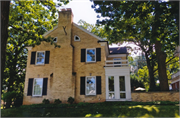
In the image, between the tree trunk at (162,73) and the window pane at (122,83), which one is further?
the window pane at (122,83)

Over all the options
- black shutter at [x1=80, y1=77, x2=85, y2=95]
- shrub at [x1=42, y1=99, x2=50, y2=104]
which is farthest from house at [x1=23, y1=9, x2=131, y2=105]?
shrub at [x1=42, y1=99, x2=50, y2=104]

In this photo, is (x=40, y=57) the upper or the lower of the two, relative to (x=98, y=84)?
upper

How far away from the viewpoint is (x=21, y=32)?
21.8 metres

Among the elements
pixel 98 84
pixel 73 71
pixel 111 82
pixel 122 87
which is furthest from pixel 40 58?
pixel 122 87

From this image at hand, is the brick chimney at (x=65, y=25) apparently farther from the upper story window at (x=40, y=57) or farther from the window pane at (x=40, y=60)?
the window pane at (x=40, y=60)

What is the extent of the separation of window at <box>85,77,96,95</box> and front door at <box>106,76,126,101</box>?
143 centimetres

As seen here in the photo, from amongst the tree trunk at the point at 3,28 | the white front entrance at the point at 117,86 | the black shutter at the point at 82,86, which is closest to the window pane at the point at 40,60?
the black shutter at the point at 82,86

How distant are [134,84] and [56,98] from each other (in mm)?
15527

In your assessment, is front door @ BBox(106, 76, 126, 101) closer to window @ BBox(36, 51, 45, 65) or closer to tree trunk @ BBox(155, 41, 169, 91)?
tree trunk @ BBox(155, 41, 169, 91)

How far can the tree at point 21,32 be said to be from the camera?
17.8 metres

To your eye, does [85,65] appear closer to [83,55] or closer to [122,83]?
[83,55]

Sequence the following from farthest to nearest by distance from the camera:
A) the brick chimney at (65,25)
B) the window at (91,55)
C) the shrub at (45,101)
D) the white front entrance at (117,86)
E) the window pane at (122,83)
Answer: the brick chimney at (65,25) → the window at (91,55) → the window pane at (122,83) → the shrub at (45,101) → the white front entrance at (117,86)

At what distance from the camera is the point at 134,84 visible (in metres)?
28.4

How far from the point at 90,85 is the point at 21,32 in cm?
1174
